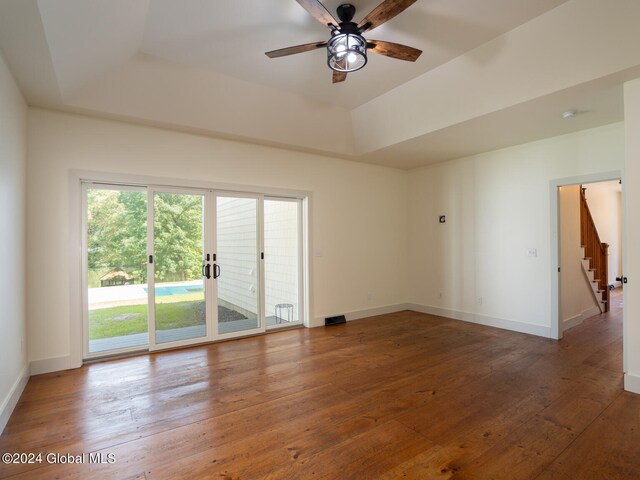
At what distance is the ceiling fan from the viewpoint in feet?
7.71

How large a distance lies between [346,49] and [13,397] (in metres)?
3.98

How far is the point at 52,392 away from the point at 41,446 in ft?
3.25

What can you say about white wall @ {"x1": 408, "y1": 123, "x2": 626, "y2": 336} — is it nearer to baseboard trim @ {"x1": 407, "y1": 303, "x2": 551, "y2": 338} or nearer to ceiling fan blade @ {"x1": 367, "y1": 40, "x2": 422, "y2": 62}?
baseboard trim @ {"x1": 407, "y1": 303, "x2": 551, "y2": 338}

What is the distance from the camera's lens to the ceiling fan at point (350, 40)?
2.35 meters

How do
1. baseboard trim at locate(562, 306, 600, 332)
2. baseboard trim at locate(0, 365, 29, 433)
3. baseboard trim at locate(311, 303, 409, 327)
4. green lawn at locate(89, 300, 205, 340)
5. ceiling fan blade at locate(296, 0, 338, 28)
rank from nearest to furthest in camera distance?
ceiling fan blade at locate(296, 0, 338, 28)
baseboard trim at locate(0, 365, 29, 433)
green lawn at locate(89, 300, 205, 340)
baseboard trim at locate(562, 306, 600, 332)
baseboard trim at locate(311, 303, 409, 327)

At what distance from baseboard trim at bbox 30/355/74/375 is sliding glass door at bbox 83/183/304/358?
230 mm

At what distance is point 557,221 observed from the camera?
4574 mm

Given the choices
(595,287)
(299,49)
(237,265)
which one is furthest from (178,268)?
(595,287)

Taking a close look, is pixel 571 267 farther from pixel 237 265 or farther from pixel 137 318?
pixel 137 318

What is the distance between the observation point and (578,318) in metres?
5.32

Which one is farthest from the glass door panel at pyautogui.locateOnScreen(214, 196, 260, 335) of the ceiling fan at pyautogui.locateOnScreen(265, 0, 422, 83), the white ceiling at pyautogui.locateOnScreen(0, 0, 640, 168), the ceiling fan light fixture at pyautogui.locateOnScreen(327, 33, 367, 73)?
the ceiling fan light fixture at pyautogui.locateOnScreen(327, 33, 367, 73)

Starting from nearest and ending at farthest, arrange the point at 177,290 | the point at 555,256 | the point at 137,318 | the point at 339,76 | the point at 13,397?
1. the point at 13,397
2. the point at 339,76
3. the point at 137,318
4. the point at 177,290
5. the point at 555,256

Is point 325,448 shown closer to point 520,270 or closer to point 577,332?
point 520,270

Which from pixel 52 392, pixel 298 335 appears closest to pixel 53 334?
pixel 52 392
